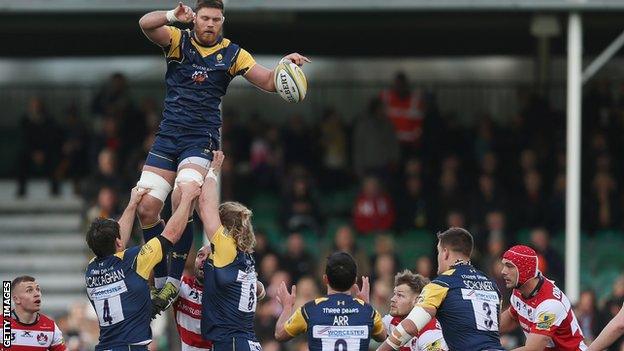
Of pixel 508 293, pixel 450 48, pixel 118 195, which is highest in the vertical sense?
pixel 450 48

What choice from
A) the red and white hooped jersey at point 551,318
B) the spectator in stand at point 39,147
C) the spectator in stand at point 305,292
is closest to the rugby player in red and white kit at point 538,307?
the red and white hooped jersey at point 551,318

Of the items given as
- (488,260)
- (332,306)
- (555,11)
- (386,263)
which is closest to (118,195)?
(386,263)

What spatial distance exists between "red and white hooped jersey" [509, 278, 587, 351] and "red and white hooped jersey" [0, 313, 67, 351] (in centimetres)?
374

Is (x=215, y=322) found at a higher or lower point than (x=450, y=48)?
lower

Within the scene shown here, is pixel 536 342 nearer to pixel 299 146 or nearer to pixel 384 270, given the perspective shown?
pixel 384 270

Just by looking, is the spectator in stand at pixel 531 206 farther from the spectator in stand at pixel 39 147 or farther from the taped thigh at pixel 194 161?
the taped thigh at pixel 194 161

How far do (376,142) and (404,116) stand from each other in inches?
31.9

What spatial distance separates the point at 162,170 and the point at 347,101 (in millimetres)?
12913

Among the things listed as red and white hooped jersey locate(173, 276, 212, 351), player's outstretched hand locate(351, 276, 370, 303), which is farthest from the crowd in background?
player's outstretched hand locate(351, 276, 370, 303)

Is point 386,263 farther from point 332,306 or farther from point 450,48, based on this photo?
point 332,306

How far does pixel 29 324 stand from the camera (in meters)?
11.7

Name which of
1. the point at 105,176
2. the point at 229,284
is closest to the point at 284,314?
the point at 229,284

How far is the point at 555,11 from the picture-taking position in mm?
19188

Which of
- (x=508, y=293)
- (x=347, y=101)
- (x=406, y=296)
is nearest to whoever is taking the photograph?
(x=406, y=296)
